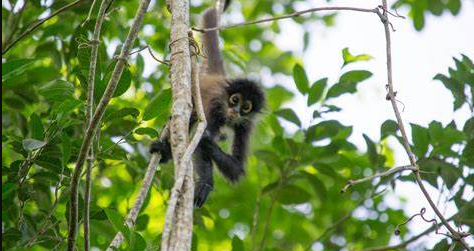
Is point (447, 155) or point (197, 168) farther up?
point (197, 168)

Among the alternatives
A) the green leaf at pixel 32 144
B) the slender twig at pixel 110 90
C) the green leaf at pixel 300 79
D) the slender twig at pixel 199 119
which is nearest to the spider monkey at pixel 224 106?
the green leaf at pixel 300 79

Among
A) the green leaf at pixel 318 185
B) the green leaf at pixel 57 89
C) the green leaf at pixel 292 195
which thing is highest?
the green leaf at pixel 318 185

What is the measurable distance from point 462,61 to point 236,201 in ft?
12.8

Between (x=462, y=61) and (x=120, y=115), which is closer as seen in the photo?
(x=120, y=115)

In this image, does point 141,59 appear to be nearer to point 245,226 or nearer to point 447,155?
point 447,155

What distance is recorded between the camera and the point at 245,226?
8312 mm

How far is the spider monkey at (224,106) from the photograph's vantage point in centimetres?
621

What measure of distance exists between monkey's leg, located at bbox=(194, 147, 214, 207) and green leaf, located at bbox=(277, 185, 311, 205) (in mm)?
583

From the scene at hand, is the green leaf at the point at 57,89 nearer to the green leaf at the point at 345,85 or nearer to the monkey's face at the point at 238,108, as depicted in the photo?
the green leaf at the point at 345,85

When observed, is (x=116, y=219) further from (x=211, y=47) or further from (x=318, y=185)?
(x=211, y=47)

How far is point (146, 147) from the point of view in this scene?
554 cm

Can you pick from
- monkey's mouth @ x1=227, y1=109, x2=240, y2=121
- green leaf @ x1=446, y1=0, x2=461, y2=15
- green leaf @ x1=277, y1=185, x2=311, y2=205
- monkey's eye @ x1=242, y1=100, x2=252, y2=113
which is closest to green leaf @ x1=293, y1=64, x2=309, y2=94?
green leaf @ x1=277, y1=185, x2=311, y2=205

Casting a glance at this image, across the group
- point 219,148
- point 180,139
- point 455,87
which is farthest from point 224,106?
point 180,139

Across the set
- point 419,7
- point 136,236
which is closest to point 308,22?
point 419,7
